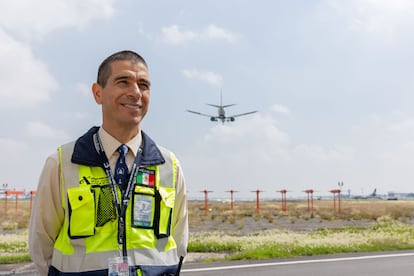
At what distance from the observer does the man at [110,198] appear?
2.49 metres

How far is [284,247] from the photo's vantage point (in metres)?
12.9

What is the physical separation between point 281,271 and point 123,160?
24.8 feet

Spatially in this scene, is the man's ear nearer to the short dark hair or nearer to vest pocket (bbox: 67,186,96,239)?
the short dark hair

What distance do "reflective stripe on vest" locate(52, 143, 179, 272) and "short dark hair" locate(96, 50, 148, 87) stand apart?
411 mm

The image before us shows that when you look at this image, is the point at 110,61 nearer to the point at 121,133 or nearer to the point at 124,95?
the point at 124,95

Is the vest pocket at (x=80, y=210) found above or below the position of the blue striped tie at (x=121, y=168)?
below

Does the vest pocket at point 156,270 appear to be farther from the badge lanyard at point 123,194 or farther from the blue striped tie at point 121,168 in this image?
the blue striped tie at point 121,168

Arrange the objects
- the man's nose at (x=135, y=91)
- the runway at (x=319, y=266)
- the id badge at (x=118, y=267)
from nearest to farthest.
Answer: the id badge at (x=118, y=267) → the man's nose at (x=135, y=91) → the runway at (x=319, y=266)

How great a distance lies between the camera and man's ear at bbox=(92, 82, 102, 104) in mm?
2635

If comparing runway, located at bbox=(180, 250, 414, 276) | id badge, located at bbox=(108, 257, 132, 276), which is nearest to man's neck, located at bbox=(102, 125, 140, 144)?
id badge, located at bbox=(108, 257, 132, 276)

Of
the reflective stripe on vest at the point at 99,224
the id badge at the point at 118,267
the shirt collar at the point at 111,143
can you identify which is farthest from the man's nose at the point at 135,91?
the id badge at the point at 118,267

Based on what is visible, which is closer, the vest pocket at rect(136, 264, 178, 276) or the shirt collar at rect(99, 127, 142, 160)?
the vest pocket at rect(136, 264, 178, 276)

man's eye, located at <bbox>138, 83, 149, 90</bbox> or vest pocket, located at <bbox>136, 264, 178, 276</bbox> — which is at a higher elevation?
man's eye, located at <bbox>138, 83, 149, 90</bbox>

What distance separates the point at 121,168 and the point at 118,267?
0.50 metres
